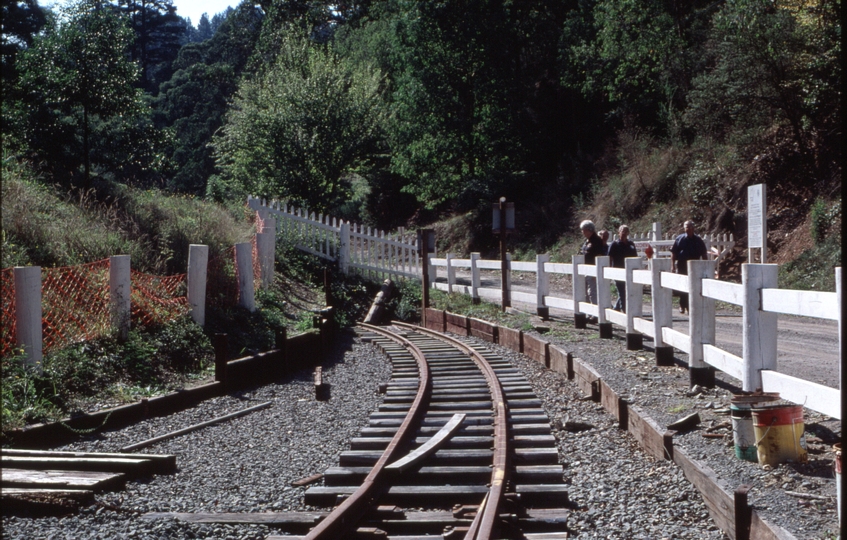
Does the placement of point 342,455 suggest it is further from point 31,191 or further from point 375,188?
point 375,188

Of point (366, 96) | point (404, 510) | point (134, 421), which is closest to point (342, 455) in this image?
point (404, 510)

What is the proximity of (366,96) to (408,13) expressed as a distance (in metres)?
9.72

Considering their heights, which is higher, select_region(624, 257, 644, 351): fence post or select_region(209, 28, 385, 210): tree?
select_region(209, 28, 385, 210): tree

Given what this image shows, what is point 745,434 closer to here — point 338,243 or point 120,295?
point 120,295

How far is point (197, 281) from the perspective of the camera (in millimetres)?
11219

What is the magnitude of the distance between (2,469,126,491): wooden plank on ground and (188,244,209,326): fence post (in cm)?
583

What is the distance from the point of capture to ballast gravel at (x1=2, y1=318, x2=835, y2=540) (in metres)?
4.49

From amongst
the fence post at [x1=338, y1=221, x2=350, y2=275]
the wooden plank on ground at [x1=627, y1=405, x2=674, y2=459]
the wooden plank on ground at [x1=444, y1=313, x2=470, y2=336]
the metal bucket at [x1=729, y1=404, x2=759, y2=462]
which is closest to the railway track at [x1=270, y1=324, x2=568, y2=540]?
the wooden plank on ground at [x1=627, y1=405, x2=674, y2=459]

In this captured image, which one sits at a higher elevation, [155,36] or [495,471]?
[155,36]

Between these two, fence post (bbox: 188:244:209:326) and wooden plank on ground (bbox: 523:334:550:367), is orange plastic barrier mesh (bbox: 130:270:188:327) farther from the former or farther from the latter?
wooden plank on ground (bbox: 523:334:550:367)

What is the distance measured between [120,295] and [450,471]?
18.9 feet

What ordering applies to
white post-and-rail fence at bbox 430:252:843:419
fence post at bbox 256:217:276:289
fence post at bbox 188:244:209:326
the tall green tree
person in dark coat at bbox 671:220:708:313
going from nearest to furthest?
white post-and-rail fence at bbox 430:252:843:419 → fence post at bbox 188:244:209:326 → person in dark coat at bbox 671:220:708:313 → fence post at bbox 256:217:276:289 → the tall green tree

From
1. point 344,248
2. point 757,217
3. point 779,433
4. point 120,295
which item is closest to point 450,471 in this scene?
point 779,433

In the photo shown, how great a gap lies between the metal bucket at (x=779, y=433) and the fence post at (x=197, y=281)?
8222 millimetres
